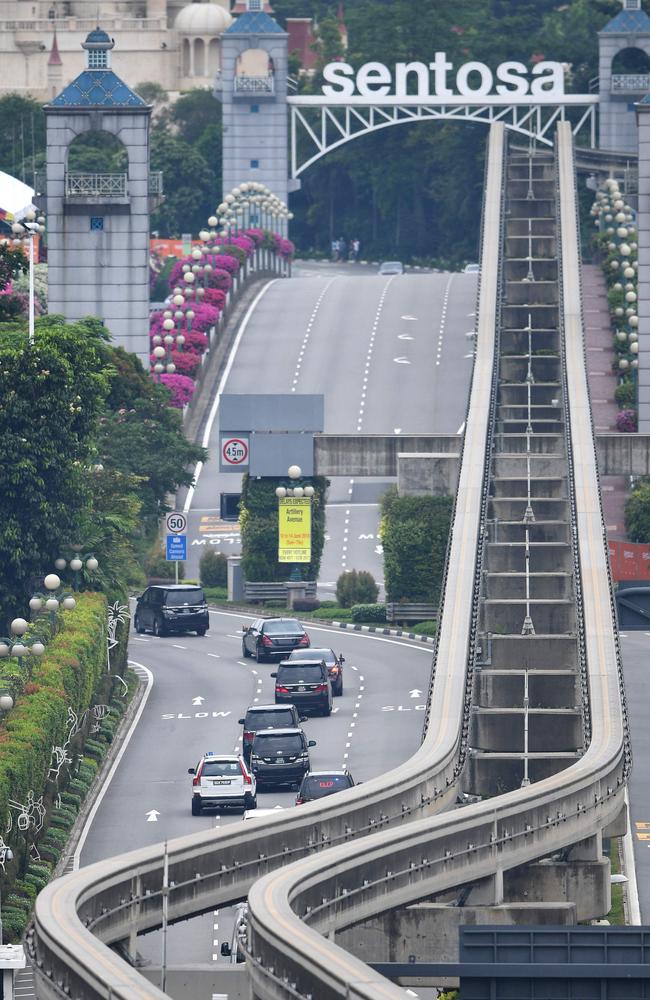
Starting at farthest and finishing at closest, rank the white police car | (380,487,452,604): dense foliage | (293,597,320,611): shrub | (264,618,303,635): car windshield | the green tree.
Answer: (293,597,320,611): shrub, (380,487,452,604): dense foliage, (264,618,303,635): car windshield, the green tree, the white police car

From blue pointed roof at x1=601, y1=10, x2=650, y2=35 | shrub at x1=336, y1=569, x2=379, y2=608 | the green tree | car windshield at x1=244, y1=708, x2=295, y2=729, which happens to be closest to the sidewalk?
shrub at x1=336, y1=569, x2=379, y2=608

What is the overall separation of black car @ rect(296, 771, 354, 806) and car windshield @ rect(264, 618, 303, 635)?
2663 centimetres

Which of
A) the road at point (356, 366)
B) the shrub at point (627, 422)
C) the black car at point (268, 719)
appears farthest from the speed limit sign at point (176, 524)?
the black car at point (268, 719)

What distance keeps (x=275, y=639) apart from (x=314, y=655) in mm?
6845

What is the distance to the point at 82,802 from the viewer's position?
79.6 meters

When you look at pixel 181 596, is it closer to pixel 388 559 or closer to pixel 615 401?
pixel 388 559

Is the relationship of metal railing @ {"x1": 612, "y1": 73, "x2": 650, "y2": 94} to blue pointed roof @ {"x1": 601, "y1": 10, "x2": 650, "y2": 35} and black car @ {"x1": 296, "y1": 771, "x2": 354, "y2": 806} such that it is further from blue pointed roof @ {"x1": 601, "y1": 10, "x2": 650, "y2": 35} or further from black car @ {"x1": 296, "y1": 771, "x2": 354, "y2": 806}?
black car @ {"x1": 296, "y1": 771, "x2": 354, "y2": 806}

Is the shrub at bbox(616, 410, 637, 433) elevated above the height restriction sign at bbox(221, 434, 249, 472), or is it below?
above

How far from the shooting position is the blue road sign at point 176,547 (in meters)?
117

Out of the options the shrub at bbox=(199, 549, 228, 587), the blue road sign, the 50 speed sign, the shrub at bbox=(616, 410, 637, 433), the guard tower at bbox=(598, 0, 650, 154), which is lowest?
the shrub at bbox=(199, 549, 228, 587)

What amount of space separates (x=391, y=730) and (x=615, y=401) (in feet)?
195

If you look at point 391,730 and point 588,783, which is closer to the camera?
point 588,783

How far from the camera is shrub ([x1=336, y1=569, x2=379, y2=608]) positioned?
116 metres

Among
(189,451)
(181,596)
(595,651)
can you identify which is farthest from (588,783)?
(189,451)
